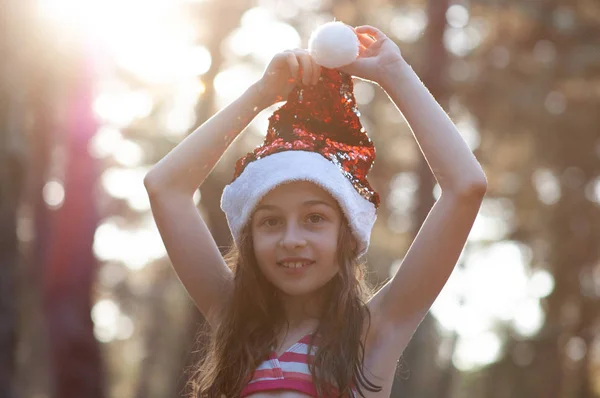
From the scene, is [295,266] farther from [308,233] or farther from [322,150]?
[322,150]

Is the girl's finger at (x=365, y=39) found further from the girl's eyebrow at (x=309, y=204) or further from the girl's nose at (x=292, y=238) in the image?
the girl's nose at (x=292, y=238)

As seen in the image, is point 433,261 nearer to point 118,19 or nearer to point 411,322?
point 411,322

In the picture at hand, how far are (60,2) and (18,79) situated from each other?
5.21ft

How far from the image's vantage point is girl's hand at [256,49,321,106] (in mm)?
3730

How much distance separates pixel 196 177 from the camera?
3.87m

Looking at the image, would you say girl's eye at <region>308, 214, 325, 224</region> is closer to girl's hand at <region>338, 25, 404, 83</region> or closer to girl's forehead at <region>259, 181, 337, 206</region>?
girl's forehead at <region>259, 181, 337, 206</region>

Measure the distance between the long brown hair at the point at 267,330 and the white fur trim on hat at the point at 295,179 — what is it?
0.18ft

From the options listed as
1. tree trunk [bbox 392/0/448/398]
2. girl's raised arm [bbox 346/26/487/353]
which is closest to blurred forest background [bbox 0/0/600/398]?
tree trunk [bbox 392/0/448/398]

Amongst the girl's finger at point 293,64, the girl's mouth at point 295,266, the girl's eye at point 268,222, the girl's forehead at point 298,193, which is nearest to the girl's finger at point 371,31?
the girl's finger at point 293,64

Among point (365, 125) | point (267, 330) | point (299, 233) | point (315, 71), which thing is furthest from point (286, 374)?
point (365, 125)

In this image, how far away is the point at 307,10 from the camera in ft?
57.8

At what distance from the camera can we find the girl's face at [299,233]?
3.55 metres

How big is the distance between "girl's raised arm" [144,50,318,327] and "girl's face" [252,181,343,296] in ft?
1.07

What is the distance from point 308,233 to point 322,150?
32 centimetres
